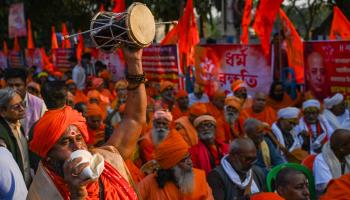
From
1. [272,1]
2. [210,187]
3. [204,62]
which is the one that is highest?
[272,1]

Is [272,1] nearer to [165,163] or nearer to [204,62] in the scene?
[204,62]

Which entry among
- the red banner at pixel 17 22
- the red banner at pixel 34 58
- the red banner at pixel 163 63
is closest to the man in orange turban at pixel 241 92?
the red banner at pixel 163 63

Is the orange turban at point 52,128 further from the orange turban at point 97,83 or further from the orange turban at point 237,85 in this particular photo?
the orange turban at point 97,83

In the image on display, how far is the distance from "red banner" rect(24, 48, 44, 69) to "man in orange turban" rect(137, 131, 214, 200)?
1437 cm

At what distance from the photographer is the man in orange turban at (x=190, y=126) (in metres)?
6.68

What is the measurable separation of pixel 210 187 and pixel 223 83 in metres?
Result: 5.07

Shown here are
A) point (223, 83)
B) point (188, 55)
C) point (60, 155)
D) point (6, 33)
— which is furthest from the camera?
point (6, 33)

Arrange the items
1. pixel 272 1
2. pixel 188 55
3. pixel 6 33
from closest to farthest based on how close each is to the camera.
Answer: pixel 272 1 → pixel 188 55 → pixel 6 33

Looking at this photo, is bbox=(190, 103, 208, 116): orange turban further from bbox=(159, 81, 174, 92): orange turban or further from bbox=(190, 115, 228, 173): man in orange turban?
bbox=(159, 81, 174, 92): orange turban

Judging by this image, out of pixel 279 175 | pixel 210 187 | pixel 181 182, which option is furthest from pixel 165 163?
pixel 279 175

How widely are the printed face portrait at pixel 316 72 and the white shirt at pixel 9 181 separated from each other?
5.37m

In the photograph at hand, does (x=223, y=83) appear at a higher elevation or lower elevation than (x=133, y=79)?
lower

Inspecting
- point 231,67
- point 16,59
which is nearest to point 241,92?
point 231,67

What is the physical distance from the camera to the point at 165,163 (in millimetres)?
4250
